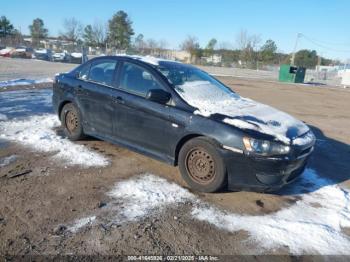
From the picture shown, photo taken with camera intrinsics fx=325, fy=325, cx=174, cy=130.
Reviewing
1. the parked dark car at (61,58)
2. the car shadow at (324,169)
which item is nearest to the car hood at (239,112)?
the car shadow at (324,169)

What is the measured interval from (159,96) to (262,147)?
1509mm

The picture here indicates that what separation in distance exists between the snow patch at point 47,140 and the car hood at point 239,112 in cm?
171

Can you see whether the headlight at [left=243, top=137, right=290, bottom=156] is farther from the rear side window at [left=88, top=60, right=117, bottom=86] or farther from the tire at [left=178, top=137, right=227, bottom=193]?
the rear side window at [left=88, top=60, right=117, bottom=86]

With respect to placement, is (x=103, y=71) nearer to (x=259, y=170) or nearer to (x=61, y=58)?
(x=259, y=170)

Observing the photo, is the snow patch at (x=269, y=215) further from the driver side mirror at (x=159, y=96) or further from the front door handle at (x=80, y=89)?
the front door handle at (x=80, y=89)

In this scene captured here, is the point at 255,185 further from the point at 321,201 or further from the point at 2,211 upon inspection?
the point at 2,211

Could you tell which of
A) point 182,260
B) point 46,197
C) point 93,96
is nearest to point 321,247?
point 182,260

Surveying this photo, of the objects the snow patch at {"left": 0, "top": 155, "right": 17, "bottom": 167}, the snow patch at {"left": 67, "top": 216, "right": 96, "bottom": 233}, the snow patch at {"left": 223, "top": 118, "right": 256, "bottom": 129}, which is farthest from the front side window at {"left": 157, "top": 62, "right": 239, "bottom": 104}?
the snow patch at {"left": 0, "top": 155, "right": 17, "bottom": 167}

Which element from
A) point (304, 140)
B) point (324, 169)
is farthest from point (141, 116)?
point (324, 169)

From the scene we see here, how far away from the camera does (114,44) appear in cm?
7512

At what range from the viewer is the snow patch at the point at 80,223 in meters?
3.12

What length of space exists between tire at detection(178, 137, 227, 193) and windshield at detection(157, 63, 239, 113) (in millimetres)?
558

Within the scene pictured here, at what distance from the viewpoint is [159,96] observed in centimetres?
436

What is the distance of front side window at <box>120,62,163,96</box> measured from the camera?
4641mm
